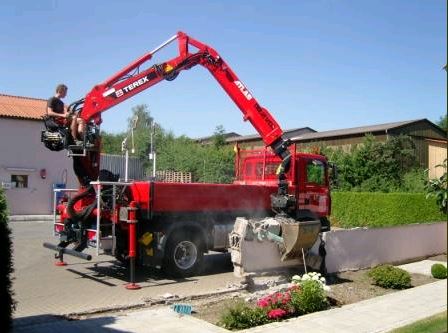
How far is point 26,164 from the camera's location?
28.5 m

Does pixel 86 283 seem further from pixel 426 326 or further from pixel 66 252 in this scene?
pixel 426 326

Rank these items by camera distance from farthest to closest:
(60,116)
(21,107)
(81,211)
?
(21,107)
(60,116)
(81,211)

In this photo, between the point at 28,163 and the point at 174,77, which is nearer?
the point at 174,77

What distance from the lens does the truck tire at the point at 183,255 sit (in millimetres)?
11172

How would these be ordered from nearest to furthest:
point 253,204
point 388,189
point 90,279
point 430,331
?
point 430,331, point 90,279, point 253,204, point 388,189

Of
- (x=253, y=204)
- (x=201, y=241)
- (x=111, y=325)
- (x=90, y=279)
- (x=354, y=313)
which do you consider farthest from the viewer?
(x=253, y=204)

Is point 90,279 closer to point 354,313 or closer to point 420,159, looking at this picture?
point 354,313

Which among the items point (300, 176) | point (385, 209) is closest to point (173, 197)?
point (300, 176)

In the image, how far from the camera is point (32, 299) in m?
9.07

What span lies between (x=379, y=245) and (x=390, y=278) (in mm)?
3073

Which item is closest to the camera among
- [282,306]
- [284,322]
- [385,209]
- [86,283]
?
[284,322]

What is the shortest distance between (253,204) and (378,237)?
3.72m

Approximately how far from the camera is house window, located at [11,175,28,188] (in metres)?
28.0

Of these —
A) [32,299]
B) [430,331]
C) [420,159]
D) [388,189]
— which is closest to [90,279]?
[32,299]
